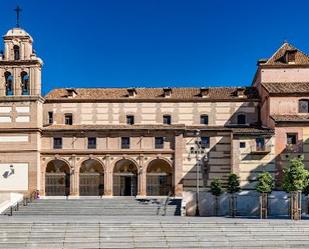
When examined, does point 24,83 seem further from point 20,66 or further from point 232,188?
point 232,188

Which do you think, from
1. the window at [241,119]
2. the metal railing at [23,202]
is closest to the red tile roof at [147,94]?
the window at [241,119]

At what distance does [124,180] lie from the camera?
50.9 metres

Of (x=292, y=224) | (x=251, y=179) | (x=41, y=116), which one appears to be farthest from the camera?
(x=41, y=116)

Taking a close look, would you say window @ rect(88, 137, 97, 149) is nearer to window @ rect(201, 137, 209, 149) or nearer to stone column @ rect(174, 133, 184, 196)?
stone column @ rect(174, 133, 184, 196)

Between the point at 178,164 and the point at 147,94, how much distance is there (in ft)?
26.4

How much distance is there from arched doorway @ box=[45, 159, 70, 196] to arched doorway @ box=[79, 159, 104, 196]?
1.22 m

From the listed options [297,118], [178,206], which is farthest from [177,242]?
[297,118]

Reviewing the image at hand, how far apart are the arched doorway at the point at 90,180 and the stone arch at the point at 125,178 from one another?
1.22 m

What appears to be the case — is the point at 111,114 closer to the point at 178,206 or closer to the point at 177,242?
the point at 178,206

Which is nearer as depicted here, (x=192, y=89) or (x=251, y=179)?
(x=251, y=179)

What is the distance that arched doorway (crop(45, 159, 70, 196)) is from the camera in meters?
51.1

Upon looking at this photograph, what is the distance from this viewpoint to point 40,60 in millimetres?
51219

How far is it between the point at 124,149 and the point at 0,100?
1149 cm

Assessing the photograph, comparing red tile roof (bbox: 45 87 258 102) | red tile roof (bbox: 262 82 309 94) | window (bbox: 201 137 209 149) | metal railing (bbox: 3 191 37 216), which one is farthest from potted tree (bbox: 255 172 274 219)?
metal railing (bbox: 3 191 37 216)
